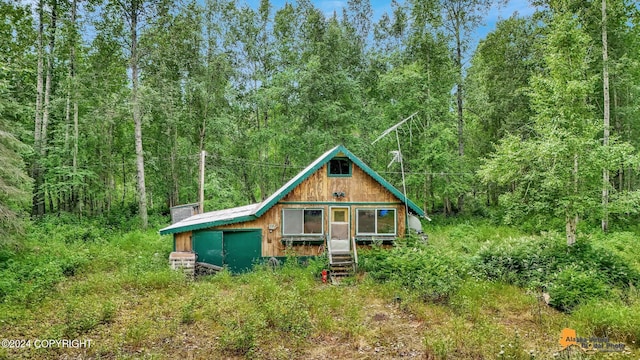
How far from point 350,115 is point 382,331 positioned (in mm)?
16884

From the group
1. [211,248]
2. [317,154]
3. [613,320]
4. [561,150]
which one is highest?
[317,154]

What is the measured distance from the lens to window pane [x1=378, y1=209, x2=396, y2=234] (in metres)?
14.3

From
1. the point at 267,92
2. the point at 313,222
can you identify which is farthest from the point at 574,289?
the point at 267,92

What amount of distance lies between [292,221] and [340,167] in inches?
118

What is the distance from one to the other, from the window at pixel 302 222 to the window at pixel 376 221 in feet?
5.50

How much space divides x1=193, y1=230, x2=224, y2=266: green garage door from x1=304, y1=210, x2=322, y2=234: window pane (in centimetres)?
344

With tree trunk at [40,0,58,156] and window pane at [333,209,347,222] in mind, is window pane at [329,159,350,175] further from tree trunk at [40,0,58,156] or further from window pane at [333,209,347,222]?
tree trunk at [40,0,58,156]

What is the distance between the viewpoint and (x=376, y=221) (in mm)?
14312

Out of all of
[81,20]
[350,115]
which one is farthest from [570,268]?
[81,20]

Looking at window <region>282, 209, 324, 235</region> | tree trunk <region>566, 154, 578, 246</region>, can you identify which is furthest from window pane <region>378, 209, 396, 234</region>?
tree trunk <region>566, 154, 578, 246</region>

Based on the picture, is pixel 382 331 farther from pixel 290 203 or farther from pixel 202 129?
pixel 202 129

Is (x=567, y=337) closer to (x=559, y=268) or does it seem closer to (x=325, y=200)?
(x=559, y=268)

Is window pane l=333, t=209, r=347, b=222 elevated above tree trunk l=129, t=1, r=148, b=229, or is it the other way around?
tree trunk l=129, t=1, r=148, b=229

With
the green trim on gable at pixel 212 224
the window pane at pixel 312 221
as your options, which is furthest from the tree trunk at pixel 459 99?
→ the green trim on gable at pixel 212 224
